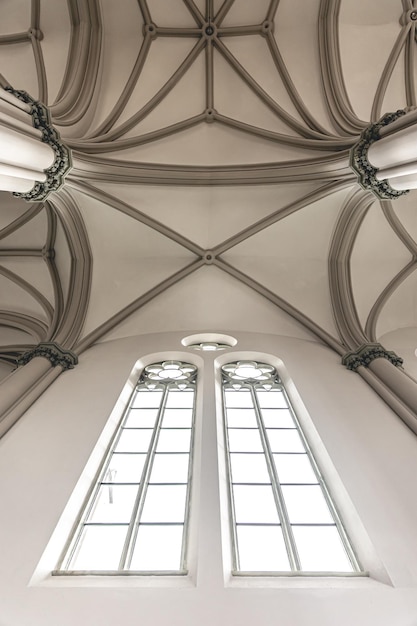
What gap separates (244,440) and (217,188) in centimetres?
595

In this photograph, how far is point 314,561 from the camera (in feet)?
12.9

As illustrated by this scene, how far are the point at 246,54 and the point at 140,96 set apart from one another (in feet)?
8.99

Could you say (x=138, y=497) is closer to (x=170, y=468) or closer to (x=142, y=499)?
(x=142, y=499)

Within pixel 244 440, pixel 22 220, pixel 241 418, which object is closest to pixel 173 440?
pixel 244 440

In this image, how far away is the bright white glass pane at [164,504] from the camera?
177 inches

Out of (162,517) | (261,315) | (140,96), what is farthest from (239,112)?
(162,517)

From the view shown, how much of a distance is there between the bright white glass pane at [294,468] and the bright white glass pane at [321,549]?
→ 2.60ft

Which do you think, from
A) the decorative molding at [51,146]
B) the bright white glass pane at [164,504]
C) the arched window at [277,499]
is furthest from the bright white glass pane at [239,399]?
the decorative molding at [51,146]

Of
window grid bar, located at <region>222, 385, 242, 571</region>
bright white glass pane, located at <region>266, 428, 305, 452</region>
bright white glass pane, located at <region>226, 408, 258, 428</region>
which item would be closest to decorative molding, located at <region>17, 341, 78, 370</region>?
bright white glass pane, located at <region>226, 408, 258, 428</region>

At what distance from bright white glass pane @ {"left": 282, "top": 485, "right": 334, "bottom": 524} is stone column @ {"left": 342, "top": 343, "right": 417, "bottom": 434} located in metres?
1.86

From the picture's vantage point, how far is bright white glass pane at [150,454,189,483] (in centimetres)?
515

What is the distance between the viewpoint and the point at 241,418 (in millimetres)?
6633

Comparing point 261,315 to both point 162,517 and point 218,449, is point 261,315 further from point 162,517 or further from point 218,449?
point 162,517

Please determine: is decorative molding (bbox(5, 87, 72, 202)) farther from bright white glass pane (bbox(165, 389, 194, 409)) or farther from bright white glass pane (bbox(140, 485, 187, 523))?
bright white glass pane (bbox(140, 485, 187, 523))
